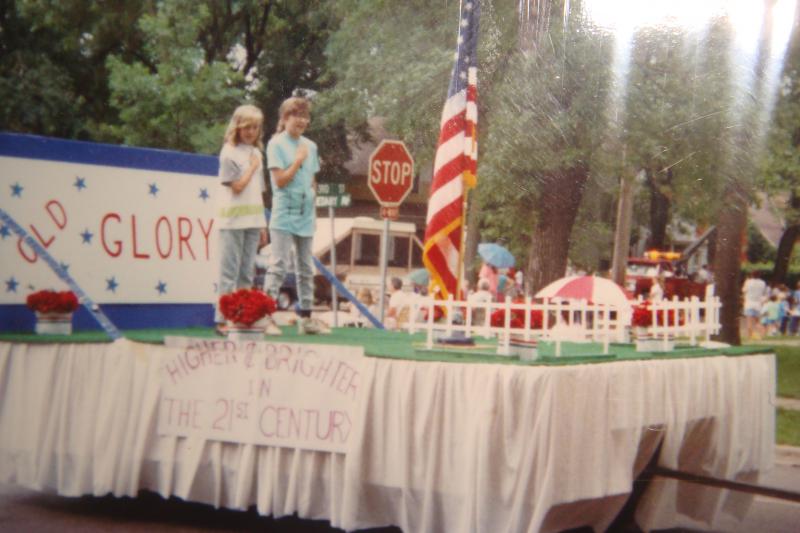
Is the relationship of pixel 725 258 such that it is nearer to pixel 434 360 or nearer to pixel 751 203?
pixel 751 203

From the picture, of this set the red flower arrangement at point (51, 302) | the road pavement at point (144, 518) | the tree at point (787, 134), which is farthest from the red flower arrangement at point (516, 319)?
the tree at point (787, 134)

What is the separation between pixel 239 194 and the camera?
7250 millimetres

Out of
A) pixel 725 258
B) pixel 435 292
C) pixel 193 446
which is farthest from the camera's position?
pixel 725 258

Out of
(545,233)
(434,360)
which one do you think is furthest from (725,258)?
(434,360)

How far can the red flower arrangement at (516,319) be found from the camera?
571 cm

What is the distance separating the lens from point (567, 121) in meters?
7.56

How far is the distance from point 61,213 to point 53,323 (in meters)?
0.61

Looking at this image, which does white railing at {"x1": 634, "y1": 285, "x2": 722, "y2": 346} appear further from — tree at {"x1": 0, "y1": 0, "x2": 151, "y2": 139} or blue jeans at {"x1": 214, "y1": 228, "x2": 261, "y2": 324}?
tree at {"x1": 0, "y1": 0, "x2": 151, "y2": 139}

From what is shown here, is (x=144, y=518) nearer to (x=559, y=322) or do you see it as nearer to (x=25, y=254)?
(x=25, y=254)

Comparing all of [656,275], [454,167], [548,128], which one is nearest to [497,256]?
[454,167]

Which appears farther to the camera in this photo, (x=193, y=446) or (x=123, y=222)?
(x=123, y=222)

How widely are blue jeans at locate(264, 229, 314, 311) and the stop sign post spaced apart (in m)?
0.49

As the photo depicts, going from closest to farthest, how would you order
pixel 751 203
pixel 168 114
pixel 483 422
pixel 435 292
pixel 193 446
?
pixel 483 422 → pixel 193 446 → pixel 435 292 → pixel 168 114 → pixel 751 203

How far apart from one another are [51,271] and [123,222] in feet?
1.66
